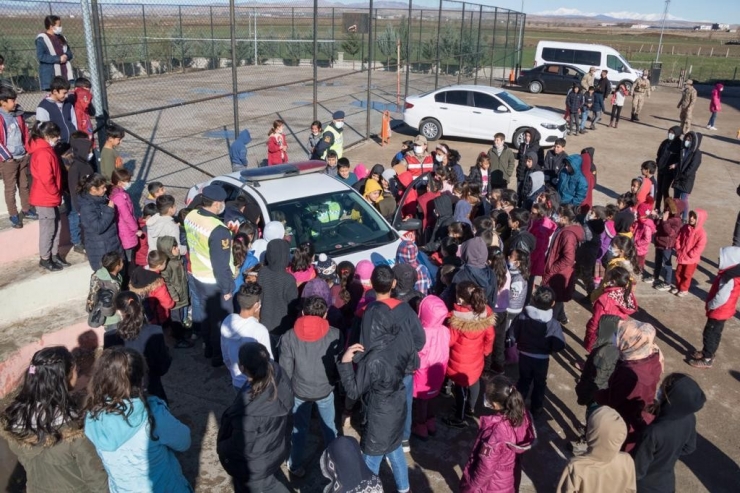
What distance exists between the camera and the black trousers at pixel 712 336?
6.44m

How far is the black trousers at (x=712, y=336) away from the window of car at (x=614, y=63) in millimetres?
23685

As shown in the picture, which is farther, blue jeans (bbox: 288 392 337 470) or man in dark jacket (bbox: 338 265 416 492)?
blue jeans (bbox: 288 392 337 470)

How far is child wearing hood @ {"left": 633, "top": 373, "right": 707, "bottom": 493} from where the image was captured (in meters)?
3.76

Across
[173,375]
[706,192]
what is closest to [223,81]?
[706,192]

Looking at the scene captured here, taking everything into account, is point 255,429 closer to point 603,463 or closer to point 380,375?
point 380,375

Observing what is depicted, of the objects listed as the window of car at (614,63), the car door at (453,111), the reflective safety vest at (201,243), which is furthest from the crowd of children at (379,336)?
the window of car at (614,63)

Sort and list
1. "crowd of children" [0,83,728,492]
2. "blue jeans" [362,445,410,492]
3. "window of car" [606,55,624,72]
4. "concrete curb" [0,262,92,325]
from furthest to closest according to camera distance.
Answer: "window of car" [606,55,624,72], "concrete curb" [0,262,92,325], "blue jeans" [362,445,410,492], "crowd of children" [0,83,728,492]

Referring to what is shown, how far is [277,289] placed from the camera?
5.27 meters

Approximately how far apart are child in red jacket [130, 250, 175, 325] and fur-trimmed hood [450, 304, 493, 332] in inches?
118

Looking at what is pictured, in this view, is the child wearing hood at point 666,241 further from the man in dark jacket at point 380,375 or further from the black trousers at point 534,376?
the man in dark jacket at point 380,375

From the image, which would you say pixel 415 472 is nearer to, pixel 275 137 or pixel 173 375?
pixel 173 375

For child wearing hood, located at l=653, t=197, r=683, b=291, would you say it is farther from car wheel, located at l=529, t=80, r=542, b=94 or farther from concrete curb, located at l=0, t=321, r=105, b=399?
car wheel, located at l=529, t=80, r=542, b=94

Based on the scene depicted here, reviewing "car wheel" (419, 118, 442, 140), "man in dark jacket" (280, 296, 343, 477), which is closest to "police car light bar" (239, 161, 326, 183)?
"man in dark jacket" (280, 296, 343, 477)

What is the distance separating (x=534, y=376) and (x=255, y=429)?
287 centimetres
